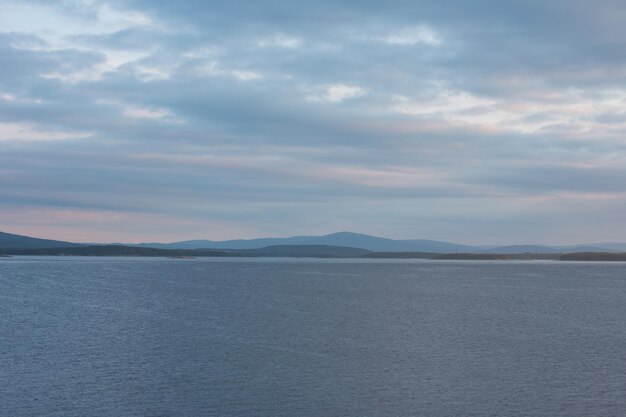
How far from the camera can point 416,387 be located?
93.4 feet

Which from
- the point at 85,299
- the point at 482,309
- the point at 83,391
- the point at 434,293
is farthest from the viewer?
the point at 434,293

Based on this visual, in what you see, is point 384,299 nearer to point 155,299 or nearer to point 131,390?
point 155,299

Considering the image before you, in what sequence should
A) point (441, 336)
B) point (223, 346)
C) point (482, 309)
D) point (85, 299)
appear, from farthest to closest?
point (85, 299) < point (482, 309) < point (441, 336) < point (223, 346)

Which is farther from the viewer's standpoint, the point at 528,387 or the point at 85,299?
the point at 85,299

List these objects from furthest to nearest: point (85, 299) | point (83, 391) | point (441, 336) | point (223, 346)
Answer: point (85, 299), point (441, 336), point (223, 346), point (83, 391)

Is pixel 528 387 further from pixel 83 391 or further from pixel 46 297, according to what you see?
pixel 46 297

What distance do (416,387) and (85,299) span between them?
1928 inches

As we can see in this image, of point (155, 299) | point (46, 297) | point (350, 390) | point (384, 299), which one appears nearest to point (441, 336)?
point (350, 390)

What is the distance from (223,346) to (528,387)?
16409 millimetres

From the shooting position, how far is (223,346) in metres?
38.2

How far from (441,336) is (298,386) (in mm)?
16414

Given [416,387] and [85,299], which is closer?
[416,387]

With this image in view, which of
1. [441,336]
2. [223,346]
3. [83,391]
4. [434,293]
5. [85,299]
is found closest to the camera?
[83,391]

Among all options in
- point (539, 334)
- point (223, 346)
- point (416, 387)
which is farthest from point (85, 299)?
point (416, 387)
